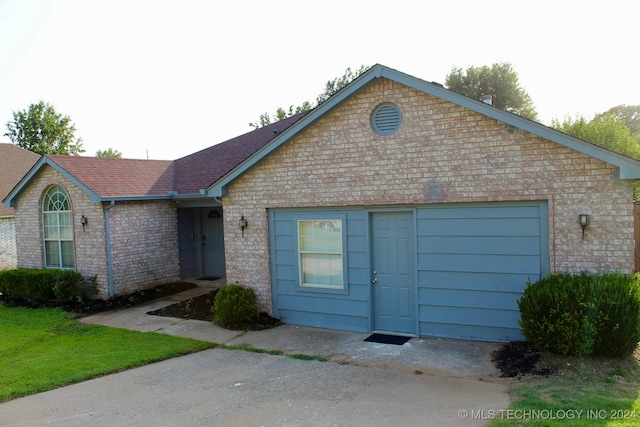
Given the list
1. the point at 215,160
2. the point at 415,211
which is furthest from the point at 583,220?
the point at 215,160

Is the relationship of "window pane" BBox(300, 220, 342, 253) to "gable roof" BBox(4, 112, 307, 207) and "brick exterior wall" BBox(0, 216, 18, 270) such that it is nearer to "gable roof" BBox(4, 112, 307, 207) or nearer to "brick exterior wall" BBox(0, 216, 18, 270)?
"gable roof" BBox(4, 112, 307, 207)

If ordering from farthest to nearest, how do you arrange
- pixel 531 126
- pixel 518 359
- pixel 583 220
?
1. pixel 531 126
2. pixel 583 220
3. pixel 518 359

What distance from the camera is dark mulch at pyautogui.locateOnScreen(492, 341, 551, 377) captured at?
23.5ft

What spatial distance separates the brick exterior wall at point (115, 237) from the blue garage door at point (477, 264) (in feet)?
28.9

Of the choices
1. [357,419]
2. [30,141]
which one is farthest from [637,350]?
[30,141]

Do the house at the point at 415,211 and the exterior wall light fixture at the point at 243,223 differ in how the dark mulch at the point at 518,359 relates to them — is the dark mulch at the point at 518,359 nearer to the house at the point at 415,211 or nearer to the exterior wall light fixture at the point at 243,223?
the house at the point at 415,211

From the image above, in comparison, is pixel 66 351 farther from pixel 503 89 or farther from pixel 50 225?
pixel 503 89

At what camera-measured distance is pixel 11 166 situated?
1045 inches

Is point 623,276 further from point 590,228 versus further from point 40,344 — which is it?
point 40,344

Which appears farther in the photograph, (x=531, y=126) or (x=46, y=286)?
(x=46, y=286)

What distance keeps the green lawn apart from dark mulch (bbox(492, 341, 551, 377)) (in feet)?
16.8

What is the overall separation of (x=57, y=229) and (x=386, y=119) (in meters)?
11.1

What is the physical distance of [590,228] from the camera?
796 centimetres

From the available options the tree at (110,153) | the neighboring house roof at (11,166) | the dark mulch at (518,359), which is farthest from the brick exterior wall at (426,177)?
the tree at (110,153)
